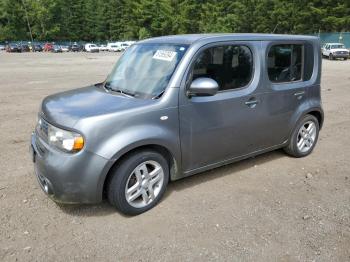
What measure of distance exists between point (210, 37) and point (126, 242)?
2.49 metres

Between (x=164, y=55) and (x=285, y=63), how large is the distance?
1.87 metres

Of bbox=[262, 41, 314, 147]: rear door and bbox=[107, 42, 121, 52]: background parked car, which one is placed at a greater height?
bbox=[262, 41, 314, 147]: rear door

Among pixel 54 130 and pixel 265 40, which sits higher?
pixel 265 40

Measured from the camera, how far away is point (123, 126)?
3641 mm

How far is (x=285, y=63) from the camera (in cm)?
511

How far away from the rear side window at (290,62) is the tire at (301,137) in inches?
26.4

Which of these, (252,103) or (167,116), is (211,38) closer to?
(252,103)

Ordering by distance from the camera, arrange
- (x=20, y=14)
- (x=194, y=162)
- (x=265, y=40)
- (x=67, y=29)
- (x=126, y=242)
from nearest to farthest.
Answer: (x=126, y=242), (x=194, y=162), (x=265, y=40), (x=20, y=14), (x=67, y=29)

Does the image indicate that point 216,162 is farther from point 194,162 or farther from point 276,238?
point 276,238

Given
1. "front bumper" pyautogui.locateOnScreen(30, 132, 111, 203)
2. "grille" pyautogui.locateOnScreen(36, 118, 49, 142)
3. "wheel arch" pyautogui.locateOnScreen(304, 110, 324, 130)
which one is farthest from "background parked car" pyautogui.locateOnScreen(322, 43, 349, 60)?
"front bumper" pyautogui.locateOnScreen(30, 132, 111, 203)

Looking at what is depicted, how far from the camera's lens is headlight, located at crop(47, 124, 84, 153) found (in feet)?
11.5

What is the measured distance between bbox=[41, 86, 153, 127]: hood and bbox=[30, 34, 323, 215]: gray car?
0.5 inches

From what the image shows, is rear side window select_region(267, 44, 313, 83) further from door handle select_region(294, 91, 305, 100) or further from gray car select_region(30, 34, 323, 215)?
door handle select_region(294, 91, 305, 100)

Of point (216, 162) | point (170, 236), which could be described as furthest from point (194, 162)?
point (170, 236)
